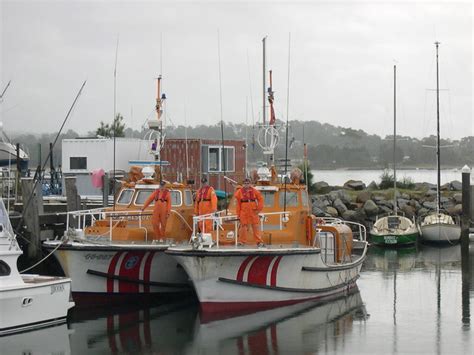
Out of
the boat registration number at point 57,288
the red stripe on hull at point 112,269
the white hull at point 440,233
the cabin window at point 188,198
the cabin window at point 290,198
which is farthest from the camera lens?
the white hull at point 440,233

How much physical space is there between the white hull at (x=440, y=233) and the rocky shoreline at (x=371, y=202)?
331 centimetres

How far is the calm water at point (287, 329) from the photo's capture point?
14992 mm

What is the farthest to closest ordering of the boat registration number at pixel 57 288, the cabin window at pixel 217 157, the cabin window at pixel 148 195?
the cabin window at pixel 217 157, the cabin window at pixel 148 195, the boat registration number at pixel 57 288

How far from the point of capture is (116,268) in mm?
19125

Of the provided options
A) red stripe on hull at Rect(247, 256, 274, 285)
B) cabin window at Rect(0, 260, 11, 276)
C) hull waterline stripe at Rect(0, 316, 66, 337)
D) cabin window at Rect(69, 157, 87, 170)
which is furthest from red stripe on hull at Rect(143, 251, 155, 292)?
cabin window at Rect(69, 157, 87, 170)

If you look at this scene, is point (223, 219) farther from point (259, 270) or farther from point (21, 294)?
point (21, 294)

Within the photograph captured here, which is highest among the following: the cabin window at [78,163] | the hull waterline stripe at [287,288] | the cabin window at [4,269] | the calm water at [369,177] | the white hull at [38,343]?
the cabin window at [78,163]

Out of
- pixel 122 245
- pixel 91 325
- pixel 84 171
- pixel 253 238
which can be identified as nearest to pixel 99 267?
pixel 122 245

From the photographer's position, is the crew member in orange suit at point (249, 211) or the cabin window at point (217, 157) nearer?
the crew member in orange suit at point (249, 211)

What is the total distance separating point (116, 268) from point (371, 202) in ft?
70.4

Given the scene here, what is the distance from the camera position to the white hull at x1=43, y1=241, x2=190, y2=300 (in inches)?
734

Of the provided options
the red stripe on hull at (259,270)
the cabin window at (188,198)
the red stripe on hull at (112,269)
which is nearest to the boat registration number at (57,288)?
the red stripe on hull at (112,269)

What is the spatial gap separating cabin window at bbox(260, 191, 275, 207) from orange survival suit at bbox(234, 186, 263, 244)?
4.41 feet

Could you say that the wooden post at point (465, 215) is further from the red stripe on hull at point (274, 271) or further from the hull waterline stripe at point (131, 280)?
the red stripe on hull at point (274, 271)
